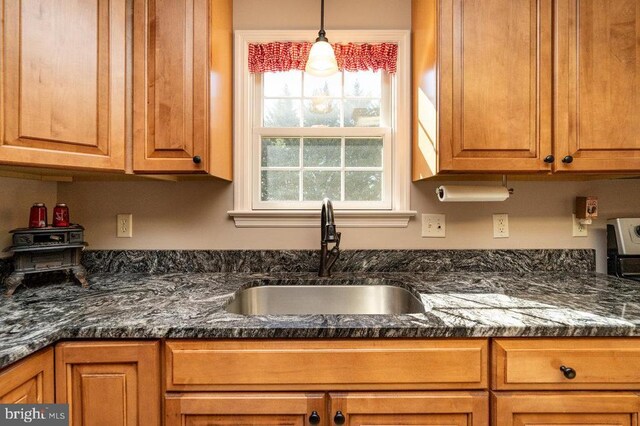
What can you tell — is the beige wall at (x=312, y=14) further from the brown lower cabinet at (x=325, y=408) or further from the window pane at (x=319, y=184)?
the brown lower cabinet at (x=325, y=408)

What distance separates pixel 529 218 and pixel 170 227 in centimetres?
182

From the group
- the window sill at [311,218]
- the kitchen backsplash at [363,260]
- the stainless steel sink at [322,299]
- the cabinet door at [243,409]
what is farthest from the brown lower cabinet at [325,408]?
the window sill at [311,218]

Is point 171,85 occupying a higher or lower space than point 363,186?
higher

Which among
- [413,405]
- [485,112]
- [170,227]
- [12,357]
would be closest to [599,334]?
[413,405]

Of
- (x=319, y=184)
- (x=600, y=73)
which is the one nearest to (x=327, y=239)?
(x=319, y=184)

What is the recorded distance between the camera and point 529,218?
5.62 ft

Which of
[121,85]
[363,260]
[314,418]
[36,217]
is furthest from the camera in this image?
[363,260]

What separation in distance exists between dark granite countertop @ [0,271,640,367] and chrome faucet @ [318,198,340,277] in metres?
0.36

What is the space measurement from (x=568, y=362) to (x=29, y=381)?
145 centimetres

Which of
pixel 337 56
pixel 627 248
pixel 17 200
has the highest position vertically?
pixel 337 56

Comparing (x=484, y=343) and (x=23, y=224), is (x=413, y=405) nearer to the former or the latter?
(x=484, y=343)

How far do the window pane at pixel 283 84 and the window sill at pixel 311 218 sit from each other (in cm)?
63

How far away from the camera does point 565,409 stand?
97 cm

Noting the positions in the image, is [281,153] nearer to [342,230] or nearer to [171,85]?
[342,230]
